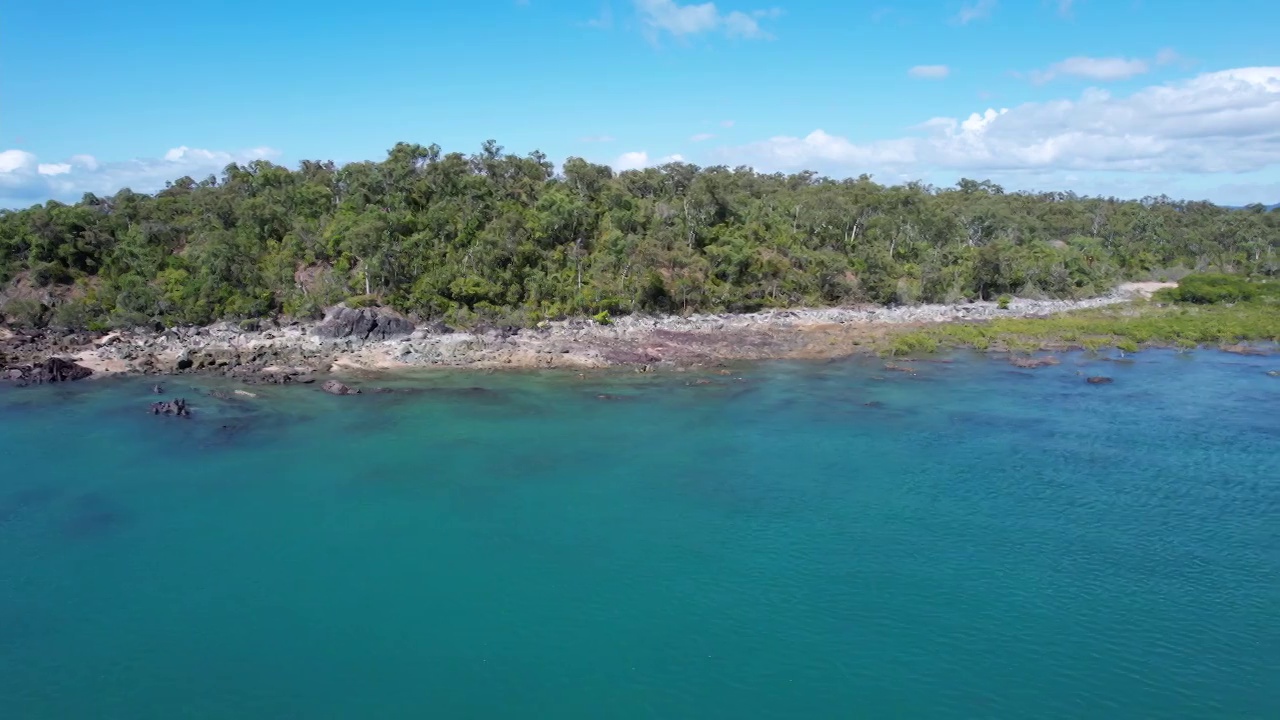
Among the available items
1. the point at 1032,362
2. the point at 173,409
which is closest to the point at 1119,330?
the point at 1032,362

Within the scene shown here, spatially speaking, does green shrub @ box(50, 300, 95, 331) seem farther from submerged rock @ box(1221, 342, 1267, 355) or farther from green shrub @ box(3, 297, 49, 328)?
submerged rock @ box(1221, 342, 1267, 355)

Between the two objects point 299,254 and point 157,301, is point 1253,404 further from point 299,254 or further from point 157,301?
point 157,301

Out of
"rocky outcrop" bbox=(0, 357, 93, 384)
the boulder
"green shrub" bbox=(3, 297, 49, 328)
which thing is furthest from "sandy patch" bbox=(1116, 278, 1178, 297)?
"green shrub" bbox=(3, 297, 49, 328)

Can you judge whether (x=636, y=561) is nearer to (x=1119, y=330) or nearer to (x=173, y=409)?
(x=173, y=409)

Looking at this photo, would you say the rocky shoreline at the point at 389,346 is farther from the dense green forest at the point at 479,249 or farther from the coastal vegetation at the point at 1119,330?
the coastal vegetation at the point at 1119,330

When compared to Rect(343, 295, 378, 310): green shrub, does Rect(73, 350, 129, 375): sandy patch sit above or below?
below

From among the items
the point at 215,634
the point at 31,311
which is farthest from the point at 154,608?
the point at 31,311

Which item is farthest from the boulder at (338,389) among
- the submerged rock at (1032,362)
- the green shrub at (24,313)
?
the submerged rock at (1032,362)
